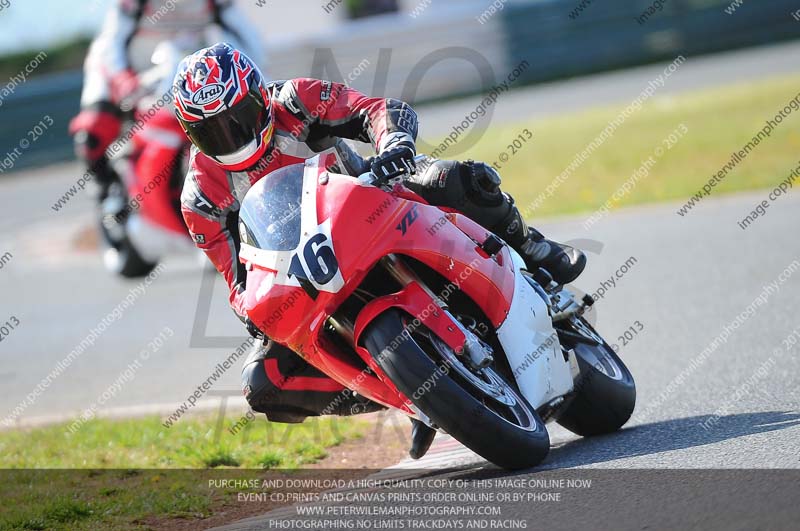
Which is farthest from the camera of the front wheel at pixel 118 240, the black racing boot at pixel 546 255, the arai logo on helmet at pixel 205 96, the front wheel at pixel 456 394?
the front wheel at pixel 118 240

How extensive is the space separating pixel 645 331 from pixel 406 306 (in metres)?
3.41

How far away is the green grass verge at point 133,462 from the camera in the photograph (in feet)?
16.7

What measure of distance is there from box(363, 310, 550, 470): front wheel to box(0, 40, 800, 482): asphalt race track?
0.88 feet

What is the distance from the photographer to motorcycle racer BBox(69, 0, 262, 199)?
10672 millimetres

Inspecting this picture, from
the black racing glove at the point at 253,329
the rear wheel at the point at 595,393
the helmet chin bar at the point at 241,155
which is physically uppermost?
the helmet chin bar at the point at 241,155

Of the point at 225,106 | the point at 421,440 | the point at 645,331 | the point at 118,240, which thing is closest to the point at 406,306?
the point at 421,440

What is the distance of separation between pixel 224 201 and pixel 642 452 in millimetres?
2154

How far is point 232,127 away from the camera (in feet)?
16.2

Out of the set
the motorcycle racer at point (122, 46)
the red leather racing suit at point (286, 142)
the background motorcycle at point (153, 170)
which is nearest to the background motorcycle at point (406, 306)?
the red leather racing suit at point (286, 142)

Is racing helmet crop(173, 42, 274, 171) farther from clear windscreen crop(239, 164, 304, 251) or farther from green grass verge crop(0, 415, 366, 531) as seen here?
green grass verge crop(0, 415, 366, 531)

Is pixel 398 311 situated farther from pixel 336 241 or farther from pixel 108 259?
pixel 108 259

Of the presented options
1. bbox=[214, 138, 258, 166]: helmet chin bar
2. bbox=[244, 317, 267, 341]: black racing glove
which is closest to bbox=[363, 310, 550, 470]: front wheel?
bbox=[244, 317, 267, 341]: black racing glove

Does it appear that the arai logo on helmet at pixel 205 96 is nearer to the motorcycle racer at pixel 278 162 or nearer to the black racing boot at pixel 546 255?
the motorcycle racer at pixel 278 162

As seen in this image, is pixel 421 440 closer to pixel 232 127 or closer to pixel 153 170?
pixel 232 127
